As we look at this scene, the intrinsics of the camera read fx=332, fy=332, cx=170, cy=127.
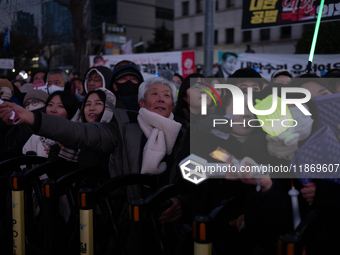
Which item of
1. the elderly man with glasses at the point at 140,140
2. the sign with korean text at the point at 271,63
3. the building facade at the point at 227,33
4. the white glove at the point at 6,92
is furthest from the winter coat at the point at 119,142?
the building facade at the point at 227,33

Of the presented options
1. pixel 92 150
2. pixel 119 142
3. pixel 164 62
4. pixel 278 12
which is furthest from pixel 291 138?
pixel 164 62

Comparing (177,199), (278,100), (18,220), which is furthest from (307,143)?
(18,220)

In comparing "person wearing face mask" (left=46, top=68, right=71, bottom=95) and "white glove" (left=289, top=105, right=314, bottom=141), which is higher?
"person wearing face mask" (left=46, top=68, right=71, bottom=95)

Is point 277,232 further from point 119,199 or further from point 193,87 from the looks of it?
point 193,87

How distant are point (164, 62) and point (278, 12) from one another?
502 centimetres

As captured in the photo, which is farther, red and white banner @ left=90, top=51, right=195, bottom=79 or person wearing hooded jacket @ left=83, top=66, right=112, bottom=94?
red and white banner @ left=90, top=51, right=195, bottom=79

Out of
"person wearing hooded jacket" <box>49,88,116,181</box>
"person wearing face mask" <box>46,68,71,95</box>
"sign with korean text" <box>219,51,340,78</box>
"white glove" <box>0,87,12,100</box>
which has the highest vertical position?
"sign with korean text" <box>219,51,340,78</box>

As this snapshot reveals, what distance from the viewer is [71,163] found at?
2842 mm

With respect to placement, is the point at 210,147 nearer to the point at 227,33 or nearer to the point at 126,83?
the point at 126,83

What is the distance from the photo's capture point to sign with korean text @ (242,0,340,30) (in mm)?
6176

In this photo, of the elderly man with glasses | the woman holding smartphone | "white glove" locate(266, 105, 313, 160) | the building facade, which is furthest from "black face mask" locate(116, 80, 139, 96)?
the building facade

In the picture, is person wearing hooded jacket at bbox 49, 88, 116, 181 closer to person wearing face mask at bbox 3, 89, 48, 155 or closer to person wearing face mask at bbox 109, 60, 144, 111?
person wearing face mask at bbox 109, 60, 144, 111

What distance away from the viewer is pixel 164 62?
439 inches

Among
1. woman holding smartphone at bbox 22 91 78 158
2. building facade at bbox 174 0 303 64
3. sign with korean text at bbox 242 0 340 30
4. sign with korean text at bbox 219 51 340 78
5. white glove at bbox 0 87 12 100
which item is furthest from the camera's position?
building facade at bbox 174 0 303 64
